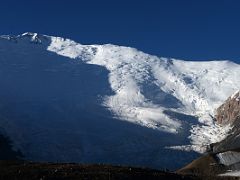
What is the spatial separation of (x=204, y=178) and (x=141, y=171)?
5734 mm

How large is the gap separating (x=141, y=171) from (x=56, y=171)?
330 inches

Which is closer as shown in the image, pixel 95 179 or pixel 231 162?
pixel 95 179

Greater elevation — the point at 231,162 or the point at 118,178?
the point at 231,162

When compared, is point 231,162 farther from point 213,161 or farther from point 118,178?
point 118,178

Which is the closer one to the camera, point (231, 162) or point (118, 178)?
point (118, 178)

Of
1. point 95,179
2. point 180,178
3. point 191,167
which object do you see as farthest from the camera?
point 191,167

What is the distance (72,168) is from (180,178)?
9490mm

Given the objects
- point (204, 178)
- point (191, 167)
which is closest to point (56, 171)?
point (204, 178)

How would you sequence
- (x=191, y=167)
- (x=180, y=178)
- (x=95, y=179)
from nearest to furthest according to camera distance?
1. (x=95, y=179)
2. (x=180, y=178)
3. (x=191, y=167)

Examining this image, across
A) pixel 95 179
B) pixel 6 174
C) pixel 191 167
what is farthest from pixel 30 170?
pixel 191 167

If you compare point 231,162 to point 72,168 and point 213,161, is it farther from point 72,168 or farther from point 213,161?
point 72,168

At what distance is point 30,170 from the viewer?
5181cm

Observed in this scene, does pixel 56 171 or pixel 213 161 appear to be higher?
pixel 213 161

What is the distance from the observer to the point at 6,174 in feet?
167
